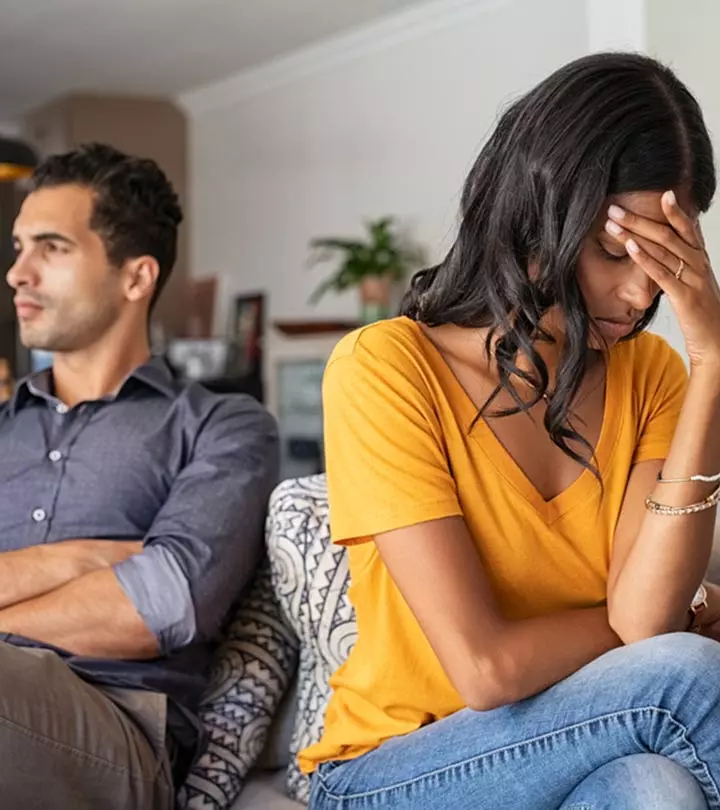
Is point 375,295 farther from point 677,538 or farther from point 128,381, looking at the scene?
point 677,538

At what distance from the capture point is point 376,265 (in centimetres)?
497

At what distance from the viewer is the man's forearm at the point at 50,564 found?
158cm

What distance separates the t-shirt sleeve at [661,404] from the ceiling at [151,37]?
375 centimetres

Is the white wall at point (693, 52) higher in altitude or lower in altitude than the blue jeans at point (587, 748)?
higher

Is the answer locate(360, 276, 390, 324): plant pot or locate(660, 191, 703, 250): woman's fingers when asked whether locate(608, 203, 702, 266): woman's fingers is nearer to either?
locate(660, 191, 703, 250): woman's fingers

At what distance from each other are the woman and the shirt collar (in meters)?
0.61

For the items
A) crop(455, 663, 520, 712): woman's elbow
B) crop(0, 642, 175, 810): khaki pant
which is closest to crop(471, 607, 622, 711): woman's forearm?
crop(455, 663, 520, 712): woman's elbow

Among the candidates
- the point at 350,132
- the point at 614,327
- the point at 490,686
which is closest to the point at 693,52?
the point at 614,327

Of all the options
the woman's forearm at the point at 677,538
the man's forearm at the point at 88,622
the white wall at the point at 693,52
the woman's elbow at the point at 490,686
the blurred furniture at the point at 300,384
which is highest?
the white wall at the point at 693,52

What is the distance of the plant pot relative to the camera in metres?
4.98

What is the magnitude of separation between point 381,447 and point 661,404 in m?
0.40

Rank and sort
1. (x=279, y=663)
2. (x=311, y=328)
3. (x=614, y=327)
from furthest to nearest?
(x=311, y=328) < (x=279, y=663) < (x=614, y=327)

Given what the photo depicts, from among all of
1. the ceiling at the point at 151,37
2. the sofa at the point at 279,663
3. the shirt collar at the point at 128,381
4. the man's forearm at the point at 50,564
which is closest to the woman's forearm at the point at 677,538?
the sofa at the point at 279,663

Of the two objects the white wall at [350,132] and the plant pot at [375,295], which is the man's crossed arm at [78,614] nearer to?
the white wall at [350,132]
